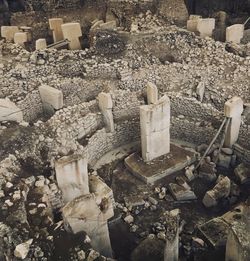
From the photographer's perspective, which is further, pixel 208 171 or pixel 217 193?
pixel 208 171

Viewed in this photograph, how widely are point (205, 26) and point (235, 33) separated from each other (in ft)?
2.90

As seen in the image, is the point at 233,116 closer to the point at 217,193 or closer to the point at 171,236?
the point at 217,193

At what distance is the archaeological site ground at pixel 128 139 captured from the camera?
694cm

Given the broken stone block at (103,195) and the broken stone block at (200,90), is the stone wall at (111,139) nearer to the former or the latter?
the broken stone block at (103,195)

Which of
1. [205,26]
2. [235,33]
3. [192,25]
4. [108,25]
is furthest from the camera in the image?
[108,25]

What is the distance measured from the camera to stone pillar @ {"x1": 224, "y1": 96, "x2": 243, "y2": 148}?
884 cm

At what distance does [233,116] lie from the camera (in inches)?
355

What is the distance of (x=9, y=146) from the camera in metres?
8.35

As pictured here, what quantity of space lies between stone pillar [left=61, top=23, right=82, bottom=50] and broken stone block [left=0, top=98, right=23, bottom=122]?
3972 millimetres

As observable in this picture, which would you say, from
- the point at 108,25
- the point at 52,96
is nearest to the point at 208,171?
the point at 52,96

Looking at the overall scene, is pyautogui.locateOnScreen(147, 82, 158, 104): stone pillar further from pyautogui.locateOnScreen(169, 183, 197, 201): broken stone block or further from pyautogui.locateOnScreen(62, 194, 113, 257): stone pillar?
pyautogui.locateOnScreen(62, 194, 113, 257): stone pillar

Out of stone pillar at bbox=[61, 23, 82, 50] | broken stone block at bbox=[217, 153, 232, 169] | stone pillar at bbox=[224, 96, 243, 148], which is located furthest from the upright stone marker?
broken stone block at bbox=[217, 153, 232, 169]

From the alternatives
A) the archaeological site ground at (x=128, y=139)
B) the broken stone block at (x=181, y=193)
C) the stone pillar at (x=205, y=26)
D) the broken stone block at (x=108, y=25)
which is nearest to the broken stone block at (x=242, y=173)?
the archaeological site ground at (x=128, y=139)

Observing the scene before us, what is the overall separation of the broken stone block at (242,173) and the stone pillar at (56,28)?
7.06m
